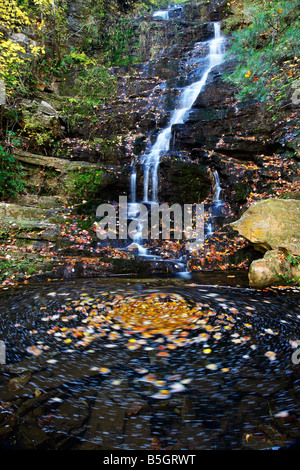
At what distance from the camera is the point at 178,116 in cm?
1112

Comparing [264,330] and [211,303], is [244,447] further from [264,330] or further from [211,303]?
[211,303]

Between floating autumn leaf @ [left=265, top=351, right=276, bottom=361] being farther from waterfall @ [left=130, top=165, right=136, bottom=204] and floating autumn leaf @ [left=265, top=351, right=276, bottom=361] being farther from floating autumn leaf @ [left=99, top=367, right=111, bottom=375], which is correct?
waterfall @ [left=130, top=165, right=136, bottom=204]

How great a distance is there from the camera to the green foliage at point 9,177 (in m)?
7.63

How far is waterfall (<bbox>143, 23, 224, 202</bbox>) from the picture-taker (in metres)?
9.07

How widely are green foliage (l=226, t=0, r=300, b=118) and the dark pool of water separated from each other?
8.63 meters

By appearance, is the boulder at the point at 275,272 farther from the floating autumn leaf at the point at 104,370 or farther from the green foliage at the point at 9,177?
the green foliage at the point at 9,177

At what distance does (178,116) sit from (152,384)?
11.2m

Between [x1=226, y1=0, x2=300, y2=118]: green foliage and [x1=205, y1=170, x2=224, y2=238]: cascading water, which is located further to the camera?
[x1=226, y1=0, x2=300, y2=118]: green foliage

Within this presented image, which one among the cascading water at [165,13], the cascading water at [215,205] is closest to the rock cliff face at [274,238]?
the cascading water at [215,205]

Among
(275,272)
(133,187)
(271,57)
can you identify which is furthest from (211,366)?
(271,57)

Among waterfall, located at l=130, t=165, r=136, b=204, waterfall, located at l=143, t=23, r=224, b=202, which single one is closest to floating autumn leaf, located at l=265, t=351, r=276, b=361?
waterfall, located at l=143, t=23, r=224, b=202

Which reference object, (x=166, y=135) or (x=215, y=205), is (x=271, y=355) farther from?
(x=166, y=135)

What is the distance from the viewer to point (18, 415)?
5.70 feet

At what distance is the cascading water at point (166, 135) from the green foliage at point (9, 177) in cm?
376
